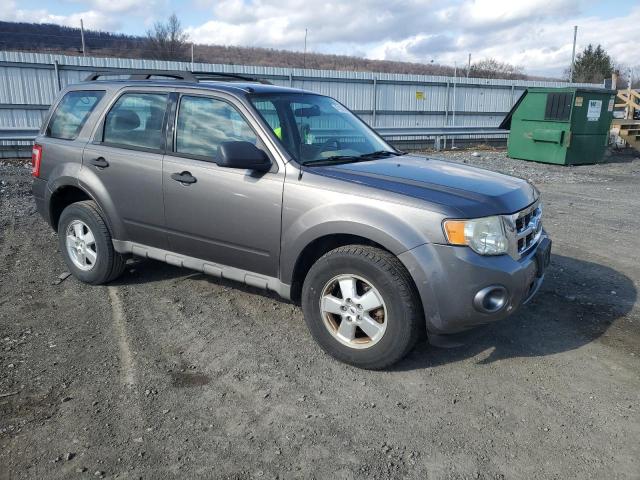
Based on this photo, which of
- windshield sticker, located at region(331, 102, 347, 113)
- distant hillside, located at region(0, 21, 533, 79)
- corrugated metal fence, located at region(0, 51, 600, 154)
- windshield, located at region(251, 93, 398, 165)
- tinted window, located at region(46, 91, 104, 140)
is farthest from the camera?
distant hillside, located at region(0, 21, 533, 79)

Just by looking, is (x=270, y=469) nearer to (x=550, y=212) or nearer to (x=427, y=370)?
(x=427, y=370)

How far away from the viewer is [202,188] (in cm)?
414

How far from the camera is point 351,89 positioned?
18953 millimetres

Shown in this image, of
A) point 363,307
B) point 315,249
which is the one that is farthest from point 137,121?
point 363,307

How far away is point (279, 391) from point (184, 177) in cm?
182

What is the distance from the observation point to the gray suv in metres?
3.34

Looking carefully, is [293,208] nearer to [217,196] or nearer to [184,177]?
[217,196]

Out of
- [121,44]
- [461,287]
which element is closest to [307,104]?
→ [461,287]

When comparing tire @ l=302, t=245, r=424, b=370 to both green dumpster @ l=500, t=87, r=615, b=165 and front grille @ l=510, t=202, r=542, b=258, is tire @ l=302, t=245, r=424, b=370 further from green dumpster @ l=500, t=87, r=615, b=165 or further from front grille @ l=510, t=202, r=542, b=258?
green dumpster @ l=500, t=87, r=615, b=165

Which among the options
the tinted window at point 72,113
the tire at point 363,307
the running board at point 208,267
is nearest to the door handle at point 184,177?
the running board at point 208,267

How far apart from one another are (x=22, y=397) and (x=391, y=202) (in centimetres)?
251

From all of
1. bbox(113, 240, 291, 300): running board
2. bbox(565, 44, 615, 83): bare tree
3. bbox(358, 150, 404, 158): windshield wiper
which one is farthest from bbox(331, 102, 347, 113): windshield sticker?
bbox(565, 44, 615, 83): bare tree

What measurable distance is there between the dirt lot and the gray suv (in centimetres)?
39

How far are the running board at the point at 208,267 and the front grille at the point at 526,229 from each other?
1577 mm
